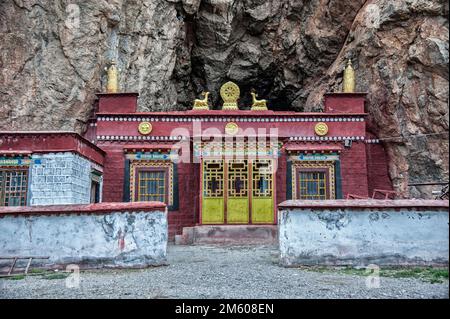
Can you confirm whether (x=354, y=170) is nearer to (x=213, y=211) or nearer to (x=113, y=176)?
(x=213, y=211)

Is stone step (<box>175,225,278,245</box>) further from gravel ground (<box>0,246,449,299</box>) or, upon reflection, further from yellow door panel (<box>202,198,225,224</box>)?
gravel ground (<box>0,246,449,299</box>)

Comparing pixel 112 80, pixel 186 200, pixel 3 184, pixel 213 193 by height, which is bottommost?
pixel 186 200

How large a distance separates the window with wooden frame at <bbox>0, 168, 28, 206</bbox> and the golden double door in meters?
4.73

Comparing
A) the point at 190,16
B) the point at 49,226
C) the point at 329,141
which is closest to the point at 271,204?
the point at 329,141

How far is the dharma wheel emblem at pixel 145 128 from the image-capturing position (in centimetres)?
1639

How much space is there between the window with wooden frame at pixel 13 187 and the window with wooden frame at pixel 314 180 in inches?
308

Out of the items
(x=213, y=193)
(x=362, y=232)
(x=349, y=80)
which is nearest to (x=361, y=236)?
(x=362, y=232)

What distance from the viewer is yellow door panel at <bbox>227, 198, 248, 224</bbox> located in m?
14.2

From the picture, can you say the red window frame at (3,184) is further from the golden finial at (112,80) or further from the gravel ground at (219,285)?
the golden finial at (112,80)

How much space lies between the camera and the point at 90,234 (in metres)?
8.86

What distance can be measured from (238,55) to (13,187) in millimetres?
12728

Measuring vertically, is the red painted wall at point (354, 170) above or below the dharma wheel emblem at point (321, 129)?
below

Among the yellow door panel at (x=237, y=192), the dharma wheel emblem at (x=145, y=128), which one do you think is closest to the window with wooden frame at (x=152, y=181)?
the dharma wheel emblem at (x=145, y=128)
